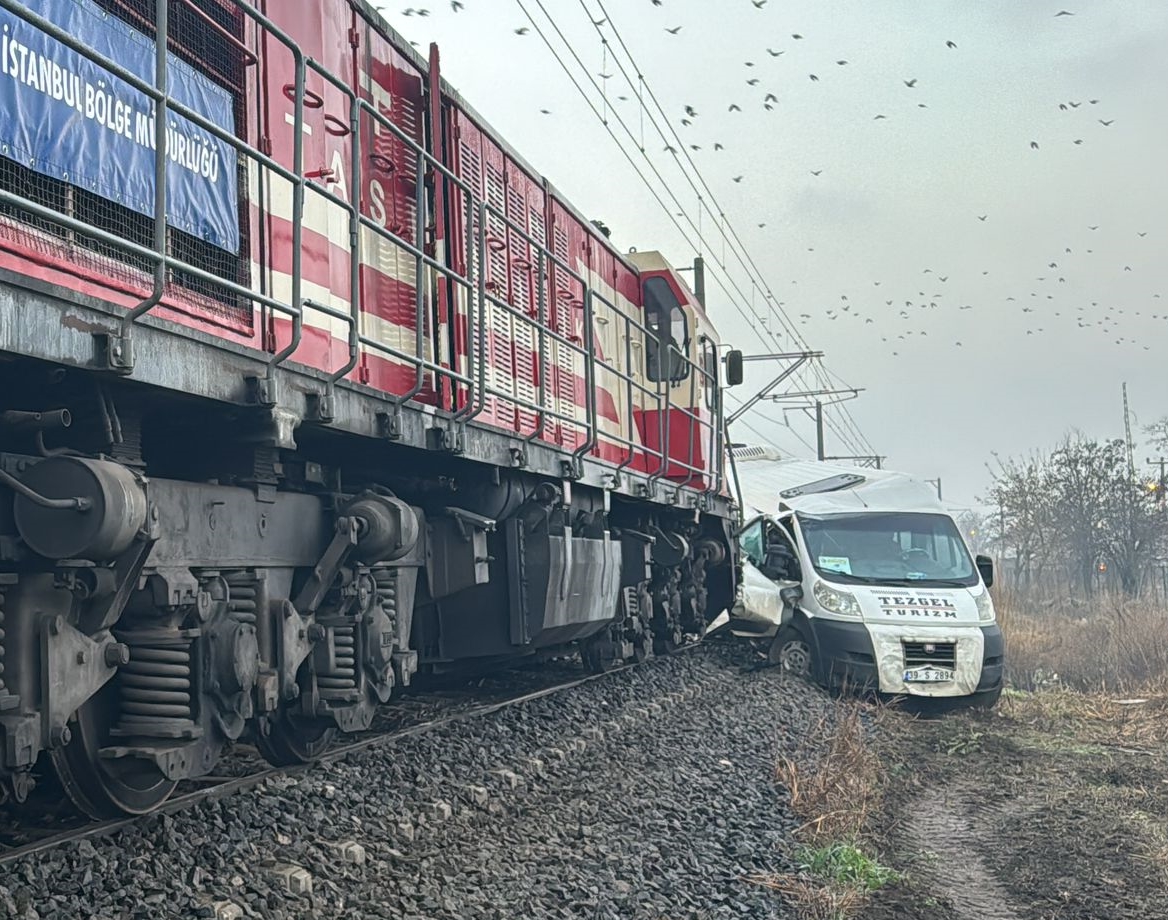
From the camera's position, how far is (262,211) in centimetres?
509

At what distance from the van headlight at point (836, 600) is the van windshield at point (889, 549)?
245 millimetres

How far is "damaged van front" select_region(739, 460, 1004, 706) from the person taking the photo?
37.5 ft

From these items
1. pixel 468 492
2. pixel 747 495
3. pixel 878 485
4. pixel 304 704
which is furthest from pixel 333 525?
pixel 747 495

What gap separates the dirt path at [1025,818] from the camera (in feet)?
17.3

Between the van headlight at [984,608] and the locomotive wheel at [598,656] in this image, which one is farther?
the van headlight at [984,608]

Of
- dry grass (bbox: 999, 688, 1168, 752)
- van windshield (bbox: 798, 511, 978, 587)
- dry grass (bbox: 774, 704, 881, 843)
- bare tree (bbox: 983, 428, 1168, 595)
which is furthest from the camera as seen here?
bare tree (bbox: 983, 428, 1168, 595)

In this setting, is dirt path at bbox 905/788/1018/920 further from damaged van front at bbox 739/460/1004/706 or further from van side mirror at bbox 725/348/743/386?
van side mirror at bbox 725/348/743/386

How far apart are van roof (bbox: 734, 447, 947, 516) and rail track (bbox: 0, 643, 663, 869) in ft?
18.7

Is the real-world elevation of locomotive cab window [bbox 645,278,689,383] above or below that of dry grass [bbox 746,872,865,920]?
above

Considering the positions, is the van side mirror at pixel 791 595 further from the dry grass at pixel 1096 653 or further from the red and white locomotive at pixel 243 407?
the dry grass at pixel 1096 653

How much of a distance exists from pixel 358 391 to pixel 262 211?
917mm

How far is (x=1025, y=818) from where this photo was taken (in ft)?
23.3

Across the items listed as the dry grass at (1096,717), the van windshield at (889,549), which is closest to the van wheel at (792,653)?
the van windshield at (889,549)

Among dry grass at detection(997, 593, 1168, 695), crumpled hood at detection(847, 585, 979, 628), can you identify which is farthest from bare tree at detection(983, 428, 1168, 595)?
crumpled hood at detection(847, 585, 979, 628)
